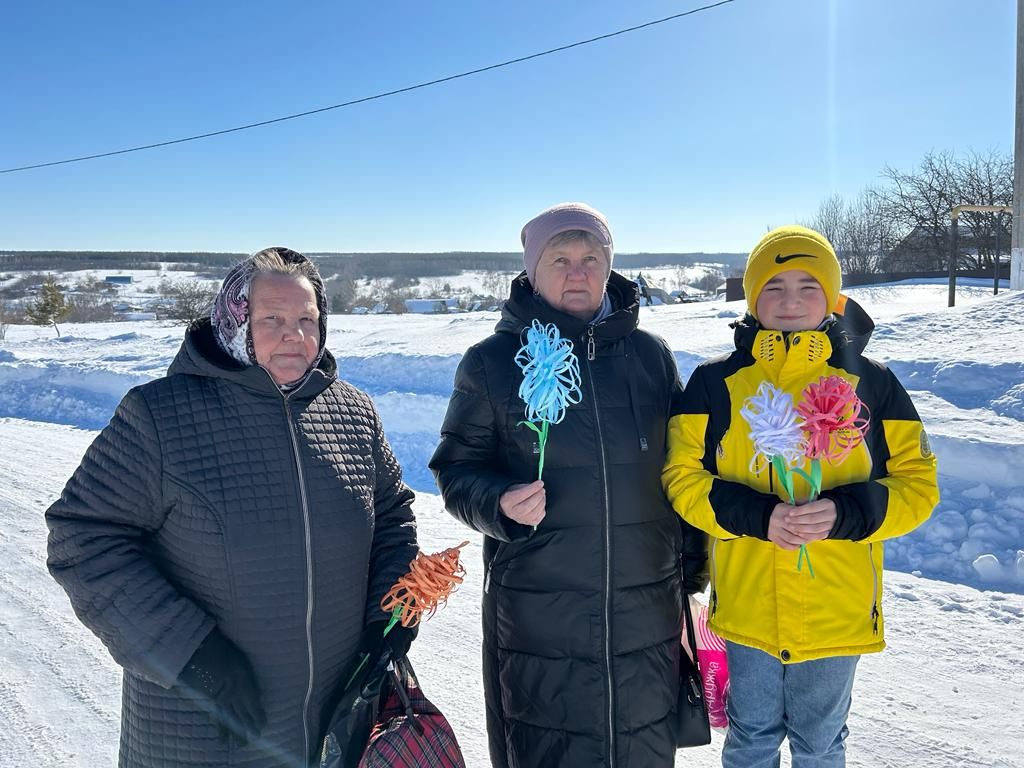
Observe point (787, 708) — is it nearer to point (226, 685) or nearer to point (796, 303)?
point (796, 303)

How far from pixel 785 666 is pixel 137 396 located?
220 centimetres

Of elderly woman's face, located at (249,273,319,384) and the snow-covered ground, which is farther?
the snow-covered ground

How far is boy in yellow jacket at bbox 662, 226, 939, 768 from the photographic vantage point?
7.17 ft

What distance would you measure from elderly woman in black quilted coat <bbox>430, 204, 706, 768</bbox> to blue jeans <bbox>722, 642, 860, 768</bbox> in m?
0.25

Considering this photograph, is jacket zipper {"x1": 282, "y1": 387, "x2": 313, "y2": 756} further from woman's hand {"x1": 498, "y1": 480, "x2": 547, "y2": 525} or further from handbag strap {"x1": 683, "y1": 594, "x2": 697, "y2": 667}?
handbag strap {"x1": 683, "y1": 594, "x2": 697, "y2": 667}

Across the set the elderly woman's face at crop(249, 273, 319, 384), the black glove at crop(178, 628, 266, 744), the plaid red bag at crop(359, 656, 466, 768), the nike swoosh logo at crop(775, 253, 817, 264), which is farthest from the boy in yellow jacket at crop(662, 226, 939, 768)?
the black glove at crop(178, 628, 266, 744)

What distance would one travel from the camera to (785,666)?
7.47 ft

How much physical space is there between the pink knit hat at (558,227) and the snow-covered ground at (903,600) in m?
2.31

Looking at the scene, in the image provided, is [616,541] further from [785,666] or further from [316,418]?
[316,418]

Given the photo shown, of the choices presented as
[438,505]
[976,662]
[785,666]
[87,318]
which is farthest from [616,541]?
[87,318]

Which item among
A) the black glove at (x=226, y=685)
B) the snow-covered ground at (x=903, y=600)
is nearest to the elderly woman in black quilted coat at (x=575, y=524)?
the black glove at (x=226, y=685)

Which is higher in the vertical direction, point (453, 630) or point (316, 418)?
point (316, 418)

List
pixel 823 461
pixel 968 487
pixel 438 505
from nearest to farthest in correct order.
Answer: pixel 823 461
pixel 968 487
pixel 438 505

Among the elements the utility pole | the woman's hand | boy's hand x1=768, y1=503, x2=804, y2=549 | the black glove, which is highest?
the utility pole
